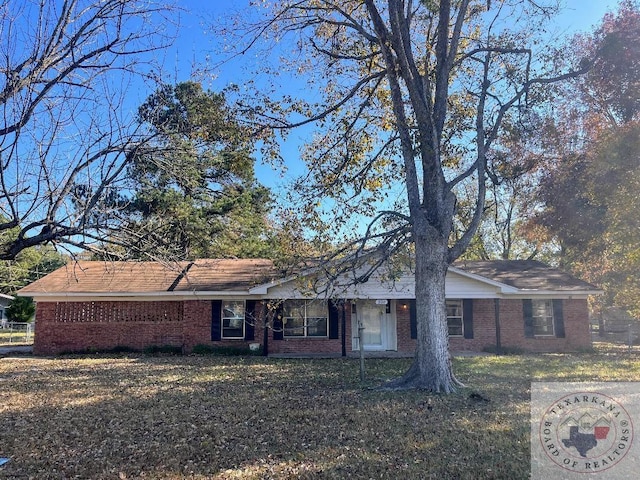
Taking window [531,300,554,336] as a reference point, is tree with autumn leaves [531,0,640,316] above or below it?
above

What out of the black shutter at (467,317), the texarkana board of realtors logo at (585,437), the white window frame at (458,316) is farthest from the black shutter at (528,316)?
the texarkana board of realtors logo at (585,437)

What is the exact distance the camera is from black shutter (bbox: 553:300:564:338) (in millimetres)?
17609

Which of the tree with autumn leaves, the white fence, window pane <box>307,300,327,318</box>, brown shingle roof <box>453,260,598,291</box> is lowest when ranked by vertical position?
the white fence

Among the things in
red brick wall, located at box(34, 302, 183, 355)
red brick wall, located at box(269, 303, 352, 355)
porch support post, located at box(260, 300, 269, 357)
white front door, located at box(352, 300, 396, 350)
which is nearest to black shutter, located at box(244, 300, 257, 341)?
porch support post, located at box(260, 300, 269, 357)

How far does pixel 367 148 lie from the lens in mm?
12852

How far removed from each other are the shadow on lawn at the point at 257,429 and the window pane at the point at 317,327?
5.85 metres

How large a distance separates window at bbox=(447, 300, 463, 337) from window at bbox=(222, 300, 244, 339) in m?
7.56

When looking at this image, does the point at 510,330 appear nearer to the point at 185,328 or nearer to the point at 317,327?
the point at 317,327

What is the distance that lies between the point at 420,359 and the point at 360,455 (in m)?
4.42

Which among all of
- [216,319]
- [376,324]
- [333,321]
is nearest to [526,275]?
[376,324]

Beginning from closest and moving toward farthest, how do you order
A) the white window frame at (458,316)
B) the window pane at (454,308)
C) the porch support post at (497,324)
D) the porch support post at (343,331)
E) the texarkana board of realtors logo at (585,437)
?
the texarkana board of realtors logo at (585,437) → the porch support post at (343,331) → the porch support post at (497,324) → the white window frame at (458,316) → the window pane at (454,308)

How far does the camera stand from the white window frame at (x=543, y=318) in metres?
17.7

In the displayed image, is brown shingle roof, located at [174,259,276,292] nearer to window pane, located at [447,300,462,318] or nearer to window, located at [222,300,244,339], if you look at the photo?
window, located at [222,300,244,339]

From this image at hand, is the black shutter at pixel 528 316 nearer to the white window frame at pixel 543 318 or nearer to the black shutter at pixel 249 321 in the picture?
the white window frame at pixel 543 318
